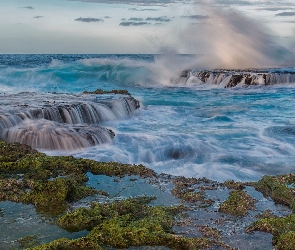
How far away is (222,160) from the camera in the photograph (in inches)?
352

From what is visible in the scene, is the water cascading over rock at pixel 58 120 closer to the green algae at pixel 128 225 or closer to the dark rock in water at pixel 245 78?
the green algae at pixel 128 225

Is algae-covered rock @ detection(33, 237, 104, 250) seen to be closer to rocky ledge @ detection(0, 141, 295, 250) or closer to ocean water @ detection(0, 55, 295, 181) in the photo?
rocky ledge @ detection(0, 141, 295, 250)

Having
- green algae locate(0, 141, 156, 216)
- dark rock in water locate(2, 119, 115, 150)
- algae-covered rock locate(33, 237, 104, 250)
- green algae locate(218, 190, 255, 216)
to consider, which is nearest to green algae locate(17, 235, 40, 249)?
algae-covered rock locate(33, 237, 104, 250)

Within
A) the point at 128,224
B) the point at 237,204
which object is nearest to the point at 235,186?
the point at 237,204

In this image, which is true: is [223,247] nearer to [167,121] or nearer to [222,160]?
[222,160]

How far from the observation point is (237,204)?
511 cm

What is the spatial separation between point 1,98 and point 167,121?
579 cm

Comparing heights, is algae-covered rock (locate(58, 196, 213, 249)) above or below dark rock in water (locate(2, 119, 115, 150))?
above

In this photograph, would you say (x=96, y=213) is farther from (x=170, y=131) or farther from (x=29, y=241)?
(x=170, y=131)

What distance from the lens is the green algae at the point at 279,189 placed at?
17.9 feet

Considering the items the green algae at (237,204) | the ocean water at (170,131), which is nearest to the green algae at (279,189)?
the green algae at (237,204)

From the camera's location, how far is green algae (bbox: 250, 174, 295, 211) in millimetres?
5453

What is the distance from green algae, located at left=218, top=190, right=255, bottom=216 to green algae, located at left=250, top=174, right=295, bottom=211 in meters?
0.41

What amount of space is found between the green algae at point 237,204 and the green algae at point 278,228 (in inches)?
17.7
